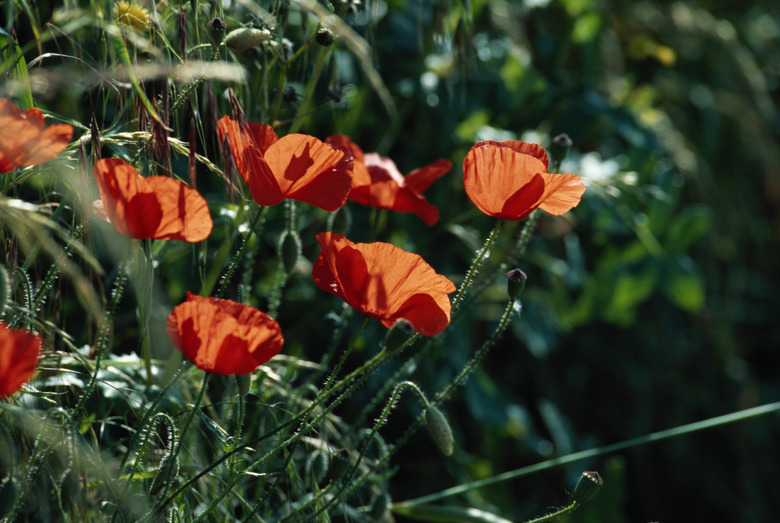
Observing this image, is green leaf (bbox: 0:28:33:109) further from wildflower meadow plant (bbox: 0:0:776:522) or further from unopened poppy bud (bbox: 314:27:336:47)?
unopened poppy bud (bbox: 314:27:336:47)

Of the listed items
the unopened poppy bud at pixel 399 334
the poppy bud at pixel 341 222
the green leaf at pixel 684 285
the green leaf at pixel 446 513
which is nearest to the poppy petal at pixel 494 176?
the unopened poppy bud at pixel 399 334

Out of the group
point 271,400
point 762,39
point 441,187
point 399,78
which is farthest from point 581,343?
point 762,39

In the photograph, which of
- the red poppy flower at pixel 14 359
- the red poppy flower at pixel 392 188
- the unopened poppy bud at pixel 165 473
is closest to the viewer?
the red poppy flower at pixel 14 359

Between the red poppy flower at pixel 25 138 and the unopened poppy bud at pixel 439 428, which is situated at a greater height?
the red poppy flower at pixel 25 138

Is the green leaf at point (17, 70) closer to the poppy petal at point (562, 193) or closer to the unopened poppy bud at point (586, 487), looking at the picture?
the poppy petal at point (562, 193)

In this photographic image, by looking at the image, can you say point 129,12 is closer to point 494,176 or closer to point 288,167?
point 288,167

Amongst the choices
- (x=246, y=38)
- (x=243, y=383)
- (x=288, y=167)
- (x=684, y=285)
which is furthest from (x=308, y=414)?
(x=684, y=285)

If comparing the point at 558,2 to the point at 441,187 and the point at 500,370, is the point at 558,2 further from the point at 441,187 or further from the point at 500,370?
the point at 500,370
